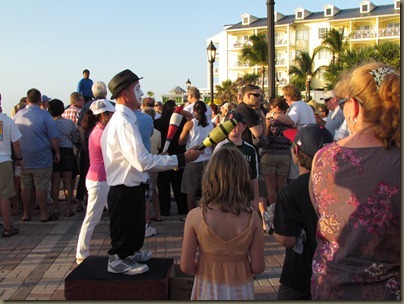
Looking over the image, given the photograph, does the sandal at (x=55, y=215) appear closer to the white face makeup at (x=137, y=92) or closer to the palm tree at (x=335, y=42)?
the white face makeup at (x=137, y=92)

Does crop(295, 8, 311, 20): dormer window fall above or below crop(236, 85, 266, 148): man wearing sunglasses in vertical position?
above

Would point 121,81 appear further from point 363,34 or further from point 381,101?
point 363,34

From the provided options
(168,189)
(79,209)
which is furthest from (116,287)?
(79,209)

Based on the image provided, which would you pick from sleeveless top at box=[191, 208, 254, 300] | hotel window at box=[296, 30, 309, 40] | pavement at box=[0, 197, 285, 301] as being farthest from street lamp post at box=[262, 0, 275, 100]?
hotel window at box=[296, 30, 309, 40]

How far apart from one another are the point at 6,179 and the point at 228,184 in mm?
5071

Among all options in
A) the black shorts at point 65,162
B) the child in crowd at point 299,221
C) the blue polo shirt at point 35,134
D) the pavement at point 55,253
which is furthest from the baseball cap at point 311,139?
the black shorts at point 65,162

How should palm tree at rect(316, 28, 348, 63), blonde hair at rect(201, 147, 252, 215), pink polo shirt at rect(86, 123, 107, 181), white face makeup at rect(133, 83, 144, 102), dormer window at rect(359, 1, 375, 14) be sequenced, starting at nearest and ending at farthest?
blonde hair at rect(201, 147, 252, 215) → white face makeup at rect(133, 83, 144, 102) → pink polo shirt at rect(86, 123, 107, 181) → palm tree at rect(316, 28, 348, 63) → dormer window at rect(359, 1, 375, 14)

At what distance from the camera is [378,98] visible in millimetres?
2029

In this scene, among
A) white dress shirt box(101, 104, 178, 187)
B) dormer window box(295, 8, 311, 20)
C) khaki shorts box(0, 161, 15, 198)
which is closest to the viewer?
white dress shirt box(101, 104, 178, 187)

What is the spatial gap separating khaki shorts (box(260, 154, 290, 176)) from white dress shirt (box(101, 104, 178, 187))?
3146 millimetres

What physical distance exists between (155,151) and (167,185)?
0.68 meters

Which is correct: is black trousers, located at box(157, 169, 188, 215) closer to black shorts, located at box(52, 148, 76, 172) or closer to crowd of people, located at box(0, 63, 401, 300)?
black shorts, located at box(52, 148, 76, 172)

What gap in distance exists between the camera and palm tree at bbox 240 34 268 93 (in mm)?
60531

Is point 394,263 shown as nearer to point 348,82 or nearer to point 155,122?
point 348,82
